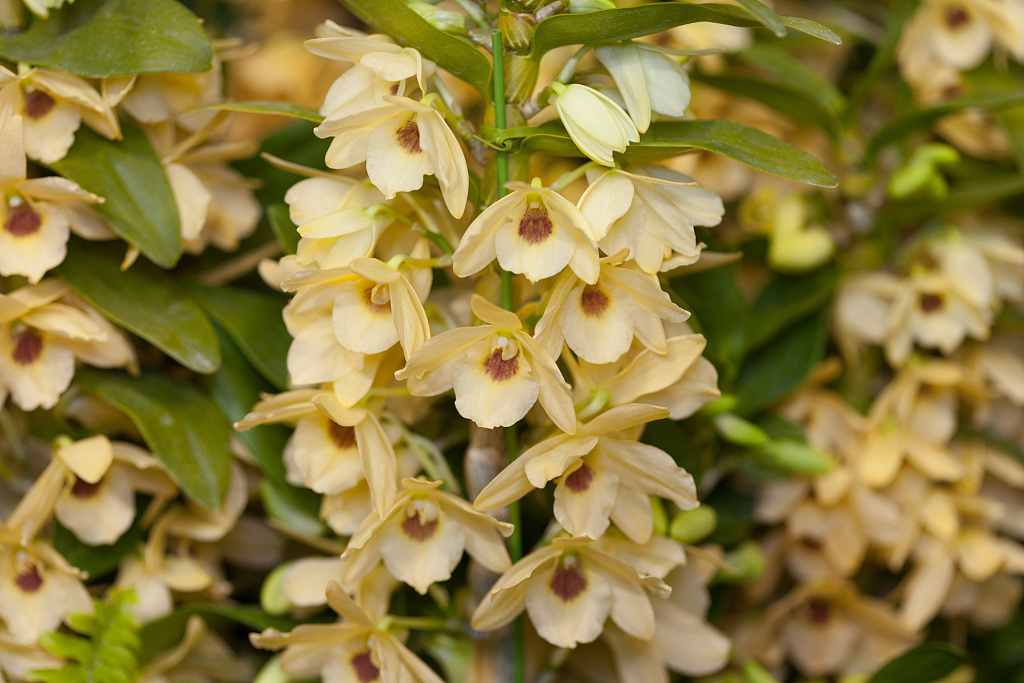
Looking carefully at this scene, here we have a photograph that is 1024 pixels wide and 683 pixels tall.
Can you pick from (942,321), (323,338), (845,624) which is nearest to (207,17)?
(323,338)

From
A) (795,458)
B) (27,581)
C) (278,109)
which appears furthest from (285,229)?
(795,458)

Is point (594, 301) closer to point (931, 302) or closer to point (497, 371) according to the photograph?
point (497, 371)

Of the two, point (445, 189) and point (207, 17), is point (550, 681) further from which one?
point (207, 17)

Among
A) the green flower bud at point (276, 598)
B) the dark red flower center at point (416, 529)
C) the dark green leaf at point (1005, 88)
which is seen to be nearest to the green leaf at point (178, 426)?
the green flower bud at point (276, 598)

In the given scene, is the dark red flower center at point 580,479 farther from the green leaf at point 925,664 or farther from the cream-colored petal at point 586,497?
the green leaf at point 925,664

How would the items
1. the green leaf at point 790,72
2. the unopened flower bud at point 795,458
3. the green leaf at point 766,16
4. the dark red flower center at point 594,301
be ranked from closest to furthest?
the green leaf at point 766,16
the dark red flower center at point 594,301
the unopened flower bud at point 795,458
the green leaf at point 790,72

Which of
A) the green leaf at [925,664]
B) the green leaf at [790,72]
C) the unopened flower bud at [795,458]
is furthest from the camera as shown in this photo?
the green leaf at [790,72]

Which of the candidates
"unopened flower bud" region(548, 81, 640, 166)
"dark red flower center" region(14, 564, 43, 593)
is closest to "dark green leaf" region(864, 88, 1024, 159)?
"unopened flower bud" region(548, 81, 640, 166)
